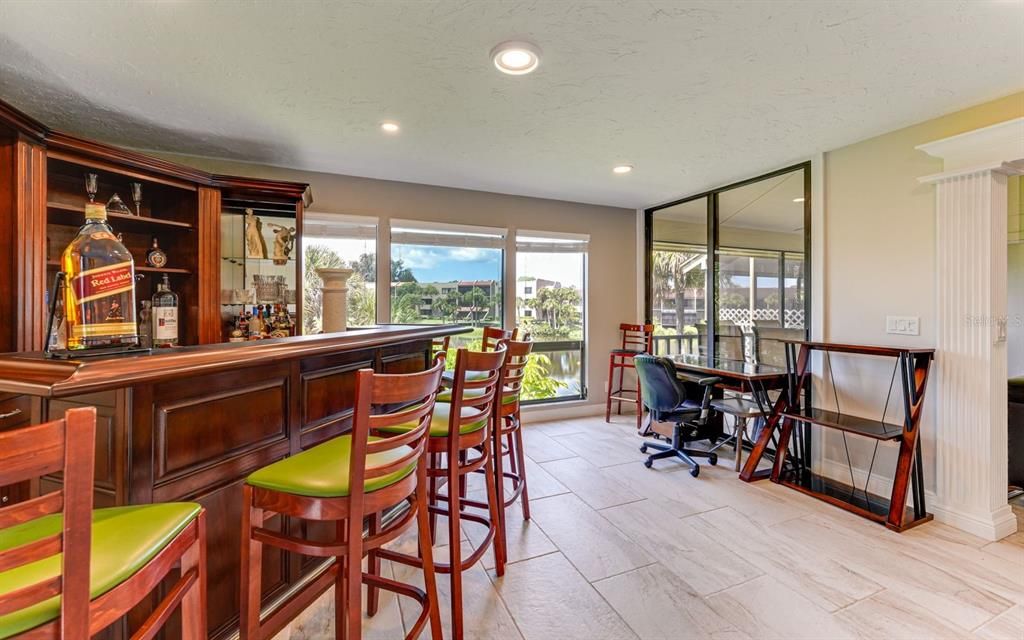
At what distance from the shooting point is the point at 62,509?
0.65 m

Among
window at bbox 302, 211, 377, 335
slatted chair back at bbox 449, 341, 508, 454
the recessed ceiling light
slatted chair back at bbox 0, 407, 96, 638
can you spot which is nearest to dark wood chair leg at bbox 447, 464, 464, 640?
slatted chair back at bbox 449, 341, 508, 454

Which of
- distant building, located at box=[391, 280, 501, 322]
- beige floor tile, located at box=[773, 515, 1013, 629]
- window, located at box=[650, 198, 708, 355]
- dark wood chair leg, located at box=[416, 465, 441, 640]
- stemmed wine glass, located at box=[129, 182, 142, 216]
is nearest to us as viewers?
dark wood chair leg, located at box=[416, 465, 441, 640]

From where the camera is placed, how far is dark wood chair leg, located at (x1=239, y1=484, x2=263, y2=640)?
1217 millimetres

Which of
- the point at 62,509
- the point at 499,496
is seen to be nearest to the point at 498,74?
the point at 499,496

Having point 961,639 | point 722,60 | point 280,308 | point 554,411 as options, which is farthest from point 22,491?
point 554,411

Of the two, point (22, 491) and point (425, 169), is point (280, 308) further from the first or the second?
point (22, 491)

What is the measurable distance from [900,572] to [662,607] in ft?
4.14

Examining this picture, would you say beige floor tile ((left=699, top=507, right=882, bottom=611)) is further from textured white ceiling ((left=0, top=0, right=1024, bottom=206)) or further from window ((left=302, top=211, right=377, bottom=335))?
window ((left=302, top=211, right=377, bottom=335))

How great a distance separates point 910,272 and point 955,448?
3.60 feet

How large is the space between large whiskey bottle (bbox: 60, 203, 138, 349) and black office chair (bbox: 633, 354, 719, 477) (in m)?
3.07

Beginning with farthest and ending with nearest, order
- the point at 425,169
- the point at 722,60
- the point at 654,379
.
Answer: the point at 425,169
the point at 654,379
the point at 722,60

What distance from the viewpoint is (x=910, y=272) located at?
2.80 meters

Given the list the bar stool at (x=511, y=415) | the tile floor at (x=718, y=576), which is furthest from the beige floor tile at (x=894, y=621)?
the bar stool at (x=511, y=415)

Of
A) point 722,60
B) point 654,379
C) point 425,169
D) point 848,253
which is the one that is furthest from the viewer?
point 425,169
